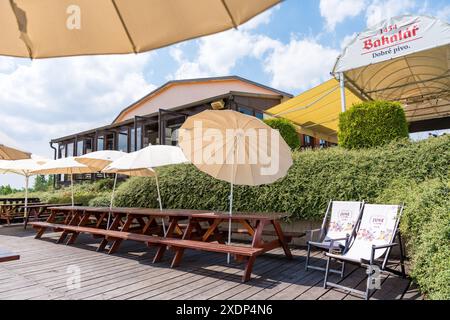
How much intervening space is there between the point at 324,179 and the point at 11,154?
11.0 m

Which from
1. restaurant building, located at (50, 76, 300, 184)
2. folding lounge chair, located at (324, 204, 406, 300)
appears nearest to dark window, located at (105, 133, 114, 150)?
restaurant building, located at (50, 76, 300, 184)

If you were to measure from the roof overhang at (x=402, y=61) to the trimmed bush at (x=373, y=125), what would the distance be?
4.66 feet

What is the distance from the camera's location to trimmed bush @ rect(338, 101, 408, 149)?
6.87 m

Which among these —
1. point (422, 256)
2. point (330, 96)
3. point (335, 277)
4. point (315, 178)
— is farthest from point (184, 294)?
point (330, 96)

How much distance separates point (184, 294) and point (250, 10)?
325 cm

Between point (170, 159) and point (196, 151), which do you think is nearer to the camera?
point (196, 151)

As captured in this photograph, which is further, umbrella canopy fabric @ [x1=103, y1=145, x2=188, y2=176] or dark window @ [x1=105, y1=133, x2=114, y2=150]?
dark window @ [x1=105, y1=133, x2=114, y2=150]

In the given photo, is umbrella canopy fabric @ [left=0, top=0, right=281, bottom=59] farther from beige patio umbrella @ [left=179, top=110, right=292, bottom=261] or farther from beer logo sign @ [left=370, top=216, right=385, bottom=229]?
beer logo sign @ [left=370, top=216, right=385, bottom=229]

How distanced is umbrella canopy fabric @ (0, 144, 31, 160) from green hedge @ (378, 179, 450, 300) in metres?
12.3

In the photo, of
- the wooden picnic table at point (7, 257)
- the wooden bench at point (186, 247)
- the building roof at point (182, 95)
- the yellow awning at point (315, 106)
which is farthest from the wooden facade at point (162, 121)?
the wooden picnic table at point (7, 257)

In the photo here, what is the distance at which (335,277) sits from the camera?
14.3ft

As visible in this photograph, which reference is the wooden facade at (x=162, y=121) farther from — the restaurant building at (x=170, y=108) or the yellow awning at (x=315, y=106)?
the yellow awning at (x=315, y=106)

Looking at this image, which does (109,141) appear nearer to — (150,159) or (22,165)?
(22,165)
